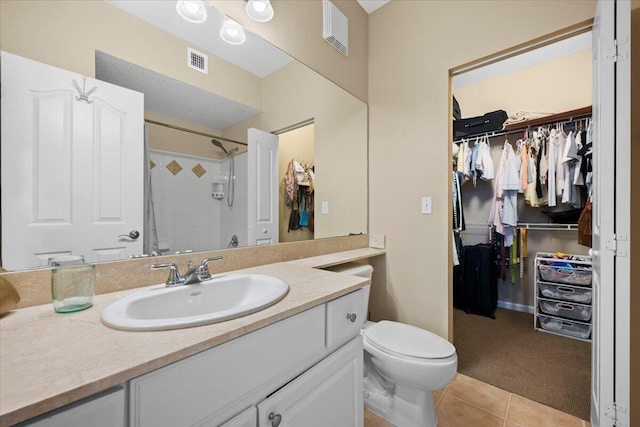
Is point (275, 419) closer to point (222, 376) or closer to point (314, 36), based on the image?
point (222, 376)

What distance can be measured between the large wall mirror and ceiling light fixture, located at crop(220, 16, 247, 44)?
0.08 feet

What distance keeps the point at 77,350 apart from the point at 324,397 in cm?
69

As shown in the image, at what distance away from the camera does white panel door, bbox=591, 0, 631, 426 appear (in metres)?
1.04

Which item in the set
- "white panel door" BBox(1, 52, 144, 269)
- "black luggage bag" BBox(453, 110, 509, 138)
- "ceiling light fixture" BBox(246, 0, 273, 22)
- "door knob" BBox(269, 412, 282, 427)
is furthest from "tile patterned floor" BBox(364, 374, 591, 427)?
"black luggage bag" BBox(453, 110, 509, 138)

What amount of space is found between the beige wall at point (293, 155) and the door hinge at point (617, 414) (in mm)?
1536

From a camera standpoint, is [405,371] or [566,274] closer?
[405,371]

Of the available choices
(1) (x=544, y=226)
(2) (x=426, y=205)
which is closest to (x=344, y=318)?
(2) (x=426, y=205)

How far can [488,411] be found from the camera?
1454 mm

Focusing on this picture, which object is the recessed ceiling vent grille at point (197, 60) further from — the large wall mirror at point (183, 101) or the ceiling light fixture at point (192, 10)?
the ceiling light fixture at point (192, 10)

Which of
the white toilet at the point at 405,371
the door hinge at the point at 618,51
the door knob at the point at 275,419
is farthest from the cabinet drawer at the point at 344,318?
the door hinge at the point at 618,51

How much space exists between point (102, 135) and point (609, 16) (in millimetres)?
1996

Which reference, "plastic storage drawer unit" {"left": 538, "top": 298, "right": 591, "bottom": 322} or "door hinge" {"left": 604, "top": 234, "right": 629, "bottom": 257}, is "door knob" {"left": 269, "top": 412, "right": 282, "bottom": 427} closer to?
"door hinge" {"left": 604, "top": 234, "right": 629, "bottom": 257}

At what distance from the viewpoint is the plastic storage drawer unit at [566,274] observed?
2.26 m

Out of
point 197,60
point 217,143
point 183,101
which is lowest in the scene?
point 217,143
